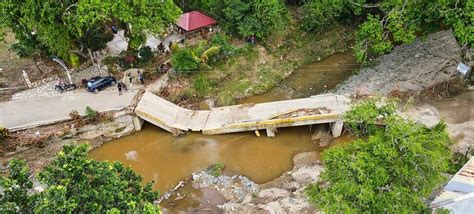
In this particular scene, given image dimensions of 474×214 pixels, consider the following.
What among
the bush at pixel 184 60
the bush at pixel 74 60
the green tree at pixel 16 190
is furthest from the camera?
the bush at pixel 184 60

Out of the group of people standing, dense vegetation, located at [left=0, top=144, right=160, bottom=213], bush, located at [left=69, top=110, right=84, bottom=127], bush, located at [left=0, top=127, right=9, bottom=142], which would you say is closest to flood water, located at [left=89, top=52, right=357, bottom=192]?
bush, located at [left=69, top=110, right=84, bottom=127]

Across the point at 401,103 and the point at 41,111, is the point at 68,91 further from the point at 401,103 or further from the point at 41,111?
the point at 401,103

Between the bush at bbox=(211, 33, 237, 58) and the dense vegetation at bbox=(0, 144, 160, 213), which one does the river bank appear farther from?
the dense vegetation at bbox=(0, 144, 160, 213)

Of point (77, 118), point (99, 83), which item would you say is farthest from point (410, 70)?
point (77, 118)

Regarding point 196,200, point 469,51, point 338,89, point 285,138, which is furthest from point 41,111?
point 469,51

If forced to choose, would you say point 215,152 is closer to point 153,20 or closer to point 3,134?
point 153,20

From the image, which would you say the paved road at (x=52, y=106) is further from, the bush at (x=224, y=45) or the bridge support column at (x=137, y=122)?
the bush at (x=224, y=45)

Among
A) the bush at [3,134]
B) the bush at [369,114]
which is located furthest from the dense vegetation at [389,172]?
the bush at [3,134]
